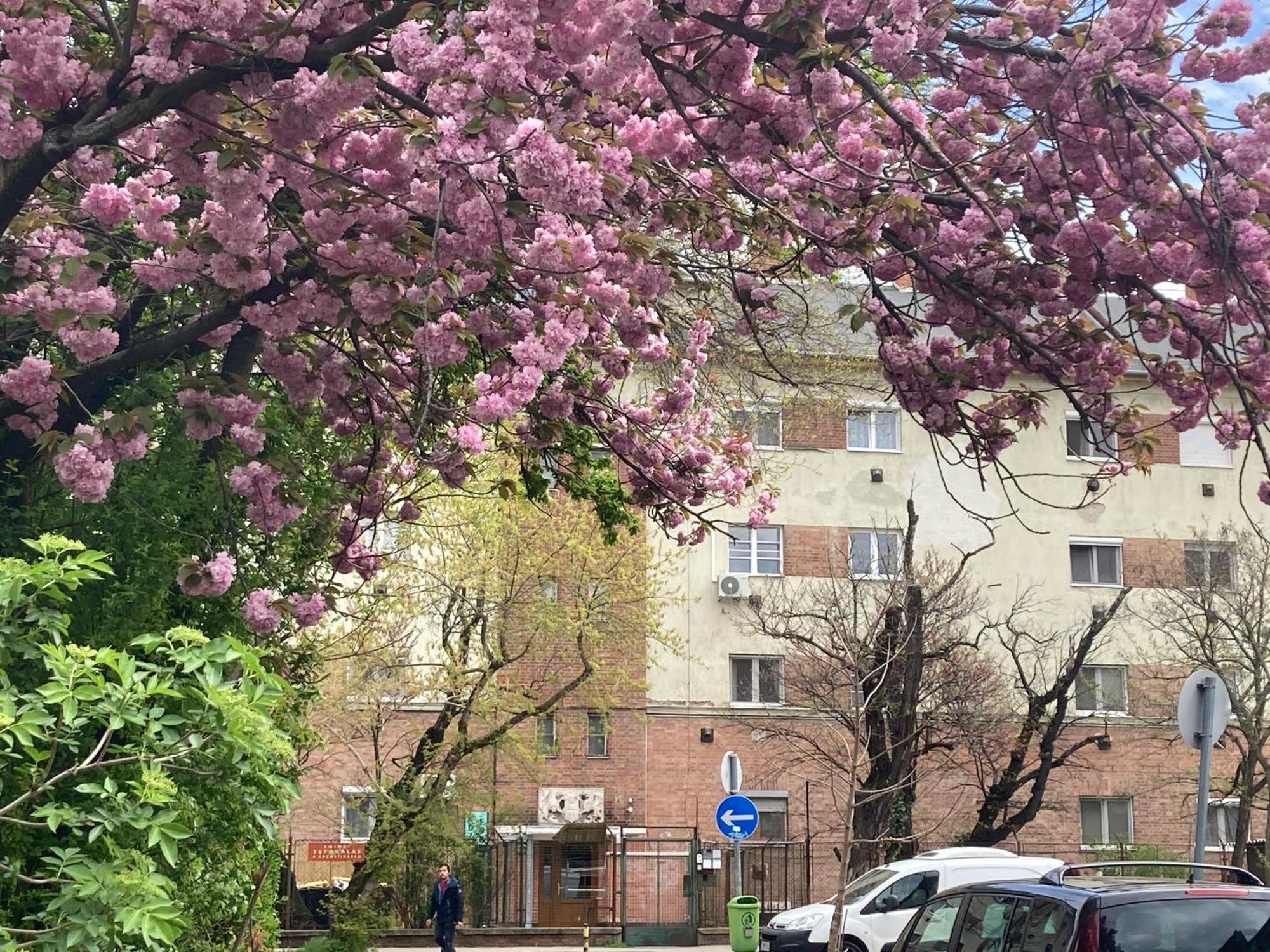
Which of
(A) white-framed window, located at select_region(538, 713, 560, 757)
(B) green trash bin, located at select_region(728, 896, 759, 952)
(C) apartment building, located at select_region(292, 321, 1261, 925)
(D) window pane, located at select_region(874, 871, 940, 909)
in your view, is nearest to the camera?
(D) window pane, located at select_region(874, 871, 940, 909)

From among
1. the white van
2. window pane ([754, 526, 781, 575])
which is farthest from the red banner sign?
the white van

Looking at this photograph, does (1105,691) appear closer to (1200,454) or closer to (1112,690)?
(1112,690)

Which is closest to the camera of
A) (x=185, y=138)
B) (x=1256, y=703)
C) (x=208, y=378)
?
(x=185, y=138)

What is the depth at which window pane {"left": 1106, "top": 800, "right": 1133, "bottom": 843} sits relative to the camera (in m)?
34.4

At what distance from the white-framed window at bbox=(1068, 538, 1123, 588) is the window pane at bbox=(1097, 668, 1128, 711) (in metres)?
2.21

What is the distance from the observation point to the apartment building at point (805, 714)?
32.6 meters

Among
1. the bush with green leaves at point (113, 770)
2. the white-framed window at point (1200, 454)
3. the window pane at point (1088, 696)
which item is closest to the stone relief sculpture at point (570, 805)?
the window pane at point (1088, 696)

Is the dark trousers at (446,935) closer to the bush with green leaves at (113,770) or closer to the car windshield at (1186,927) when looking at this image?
the car windshield at (1186,927)

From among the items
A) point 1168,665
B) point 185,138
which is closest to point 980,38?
point 185,138

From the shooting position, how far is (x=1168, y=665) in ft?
111

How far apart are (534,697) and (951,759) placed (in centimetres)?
896

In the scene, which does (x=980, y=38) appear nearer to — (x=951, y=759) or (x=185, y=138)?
(x=185, y=138)

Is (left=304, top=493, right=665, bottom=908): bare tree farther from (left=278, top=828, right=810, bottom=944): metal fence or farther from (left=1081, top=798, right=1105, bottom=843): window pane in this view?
(left=1081, top=798, right=1105, bottom=843): window pane

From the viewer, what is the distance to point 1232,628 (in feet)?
96.7
